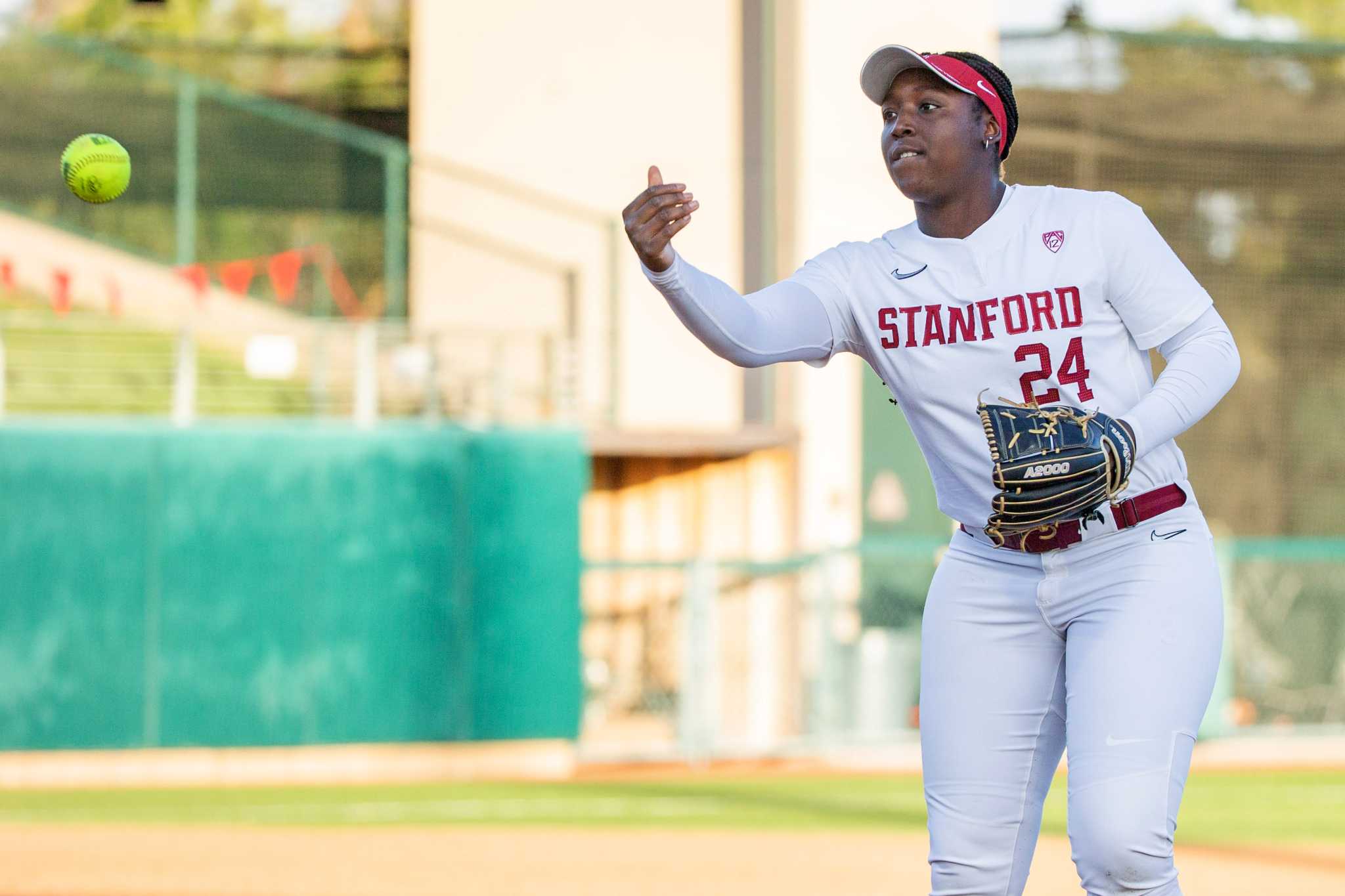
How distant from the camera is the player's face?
13.4 feet

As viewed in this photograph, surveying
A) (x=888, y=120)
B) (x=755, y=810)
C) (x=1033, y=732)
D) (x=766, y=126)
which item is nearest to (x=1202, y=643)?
(x=1033, y=732)

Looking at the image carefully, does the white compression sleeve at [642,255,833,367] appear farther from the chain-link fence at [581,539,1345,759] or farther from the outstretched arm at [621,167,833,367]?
the chain-link fence at [581,539,1345,759]

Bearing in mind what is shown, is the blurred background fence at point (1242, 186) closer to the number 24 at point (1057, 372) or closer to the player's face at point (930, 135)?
the player's face at point (930, 135)

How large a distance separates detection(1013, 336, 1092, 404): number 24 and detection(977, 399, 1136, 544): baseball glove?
4.6 inches

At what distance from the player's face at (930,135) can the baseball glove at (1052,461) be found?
534 millimetres

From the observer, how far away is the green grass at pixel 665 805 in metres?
10.7

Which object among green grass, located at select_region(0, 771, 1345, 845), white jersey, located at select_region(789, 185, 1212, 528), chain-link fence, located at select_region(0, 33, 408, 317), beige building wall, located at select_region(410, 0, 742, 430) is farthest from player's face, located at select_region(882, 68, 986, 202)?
beige building wall, located at select_region(410, 0, 742, 430)

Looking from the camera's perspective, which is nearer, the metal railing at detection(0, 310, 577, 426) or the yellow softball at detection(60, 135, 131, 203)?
the yellow softball at detection(60, 135, 131, 203)

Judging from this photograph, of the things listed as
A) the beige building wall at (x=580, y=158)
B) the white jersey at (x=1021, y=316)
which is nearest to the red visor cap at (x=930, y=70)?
the white jersey at (x=1021, y=316)

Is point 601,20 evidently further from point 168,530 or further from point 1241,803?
point 1241,803

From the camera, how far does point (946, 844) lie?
158 inches

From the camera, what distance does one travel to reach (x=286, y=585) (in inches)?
537

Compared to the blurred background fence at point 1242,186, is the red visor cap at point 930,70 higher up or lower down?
lower down

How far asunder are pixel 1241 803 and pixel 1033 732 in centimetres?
840
